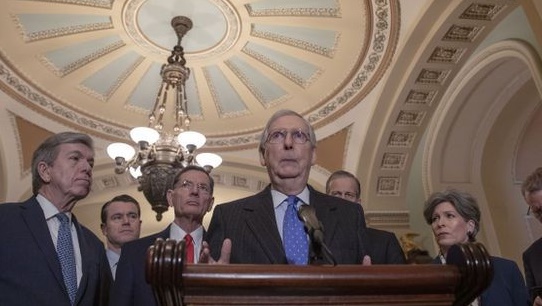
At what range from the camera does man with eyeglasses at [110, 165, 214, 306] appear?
2.19 m

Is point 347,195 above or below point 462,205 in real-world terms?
above

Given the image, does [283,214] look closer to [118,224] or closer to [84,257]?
[84,257]

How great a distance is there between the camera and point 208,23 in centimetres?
705

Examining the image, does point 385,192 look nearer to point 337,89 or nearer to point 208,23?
point 337,89

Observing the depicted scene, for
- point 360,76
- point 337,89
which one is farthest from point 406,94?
point 337,89

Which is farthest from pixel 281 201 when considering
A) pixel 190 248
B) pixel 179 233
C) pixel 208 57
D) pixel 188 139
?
pixel 208 57

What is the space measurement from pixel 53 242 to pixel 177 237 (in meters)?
0.71

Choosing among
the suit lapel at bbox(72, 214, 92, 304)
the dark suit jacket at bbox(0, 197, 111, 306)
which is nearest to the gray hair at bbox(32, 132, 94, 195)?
the dark suit jacket at bbox(0, 197, 111, 306)

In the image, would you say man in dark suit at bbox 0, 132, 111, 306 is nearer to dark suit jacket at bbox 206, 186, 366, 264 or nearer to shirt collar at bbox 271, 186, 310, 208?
dark suit jacket at bbox 206, 186, 366, 264

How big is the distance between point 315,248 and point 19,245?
1.26m

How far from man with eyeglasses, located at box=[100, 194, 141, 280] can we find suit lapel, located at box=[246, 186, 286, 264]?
188cm

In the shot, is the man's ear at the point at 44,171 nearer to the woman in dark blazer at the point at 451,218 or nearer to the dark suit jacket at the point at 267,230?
the dark suit jacket at the point at 267,230

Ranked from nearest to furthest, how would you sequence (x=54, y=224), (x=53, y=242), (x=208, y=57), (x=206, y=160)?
(x=53, y=242) < (x=54, y=224) < (x=206, y=160) < (x=208, y=57)

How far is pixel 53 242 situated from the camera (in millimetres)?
2043
